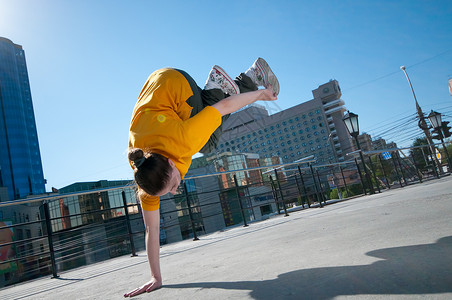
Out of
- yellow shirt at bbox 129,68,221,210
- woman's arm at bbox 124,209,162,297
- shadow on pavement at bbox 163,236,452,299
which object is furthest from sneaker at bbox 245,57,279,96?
shadow on pavement at bbox 163,236,452,299

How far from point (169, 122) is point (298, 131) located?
88.5 meters

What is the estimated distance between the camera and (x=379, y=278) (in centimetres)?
80

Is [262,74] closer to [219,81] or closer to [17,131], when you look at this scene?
[219,81]

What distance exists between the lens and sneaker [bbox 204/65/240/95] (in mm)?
2070

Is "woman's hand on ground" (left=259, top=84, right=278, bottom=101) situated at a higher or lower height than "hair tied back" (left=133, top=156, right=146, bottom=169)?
higher

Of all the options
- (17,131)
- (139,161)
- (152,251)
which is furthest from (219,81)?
(17,131)

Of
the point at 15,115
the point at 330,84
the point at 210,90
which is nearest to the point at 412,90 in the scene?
the point at 210,90

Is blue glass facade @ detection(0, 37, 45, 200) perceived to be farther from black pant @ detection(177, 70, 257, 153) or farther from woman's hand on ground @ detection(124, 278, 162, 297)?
woman's hand on ground @ detection(124, 278, 162, 297)

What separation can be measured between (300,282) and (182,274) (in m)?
0.78

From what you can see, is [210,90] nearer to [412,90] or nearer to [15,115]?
[412,90]

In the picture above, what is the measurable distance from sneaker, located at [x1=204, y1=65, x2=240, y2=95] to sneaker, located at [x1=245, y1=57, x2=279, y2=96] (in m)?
0.43

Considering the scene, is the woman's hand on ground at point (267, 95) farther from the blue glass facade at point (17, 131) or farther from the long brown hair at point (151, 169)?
the blue glass facade at point (17, 131)

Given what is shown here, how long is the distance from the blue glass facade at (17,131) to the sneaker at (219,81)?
6032 centimetres

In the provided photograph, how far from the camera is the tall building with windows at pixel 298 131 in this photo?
83438mm
